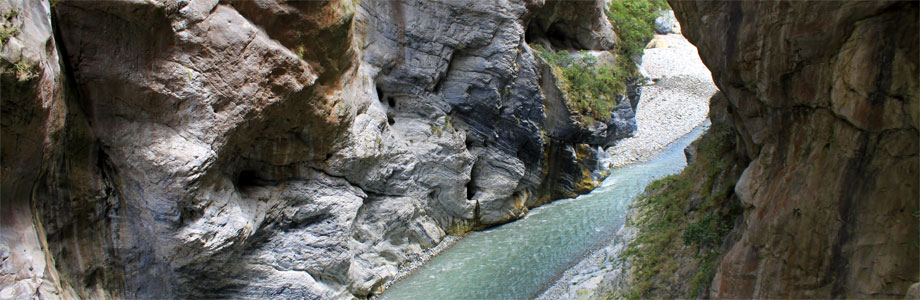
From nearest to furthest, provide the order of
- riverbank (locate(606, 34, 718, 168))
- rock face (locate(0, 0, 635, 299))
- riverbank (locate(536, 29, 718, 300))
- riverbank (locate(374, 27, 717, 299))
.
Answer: rock face (locate(0, 0, 635, 299)) → riverbank (locate(536, 29, 718, 300)) → riverbank (locate(374, 27, 717, 299)) → riverbank (locate(606, 34, 718, 168))

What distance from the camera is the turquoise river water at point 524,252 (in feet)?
44.2

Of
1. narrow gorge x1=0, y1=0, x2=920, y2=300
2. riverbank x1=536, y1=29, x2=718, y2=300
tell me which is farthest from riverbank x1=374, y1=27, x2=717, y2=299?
narrow gorge x1=0, y1=0, x2=920, y2=300

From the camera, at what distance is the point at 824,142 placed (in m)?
5.31

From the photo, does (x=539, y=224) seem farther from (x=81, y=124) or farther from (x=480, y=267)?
(x=81, y=124)

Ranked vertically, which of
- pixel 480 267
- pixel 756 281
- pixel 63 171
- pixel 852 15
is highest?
pixel 852 15

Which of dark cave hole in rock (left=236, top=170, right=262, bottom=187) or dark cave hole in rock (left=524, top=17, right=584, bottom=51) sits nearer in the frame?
dark cave hole in rock (left=236, top=170, right=262, bottom=187)

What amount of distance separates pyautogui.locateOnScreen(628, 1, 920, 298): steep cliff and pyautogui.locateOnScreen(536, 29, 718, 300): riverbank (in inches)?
183

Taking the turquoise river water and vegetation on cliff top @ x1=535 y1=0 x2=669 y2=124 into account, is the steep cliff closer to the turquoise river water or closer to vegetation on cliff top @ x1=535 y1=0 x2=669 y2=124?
the turquoise river water

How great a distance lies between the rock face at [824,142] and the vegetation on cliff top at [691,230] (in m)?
1.80

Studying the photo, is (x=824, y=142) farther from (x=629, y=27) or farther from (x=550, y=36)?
(x=629, y=27)

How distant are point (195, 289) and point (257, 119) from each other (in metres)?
3.73

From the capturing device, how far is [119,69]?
8.30 meters

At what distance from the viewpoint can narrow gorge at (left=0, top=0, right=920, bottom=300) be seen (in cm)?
515

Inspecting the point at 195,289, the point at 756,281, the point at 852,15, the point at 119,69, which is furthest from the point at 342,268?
the point at 852,15
